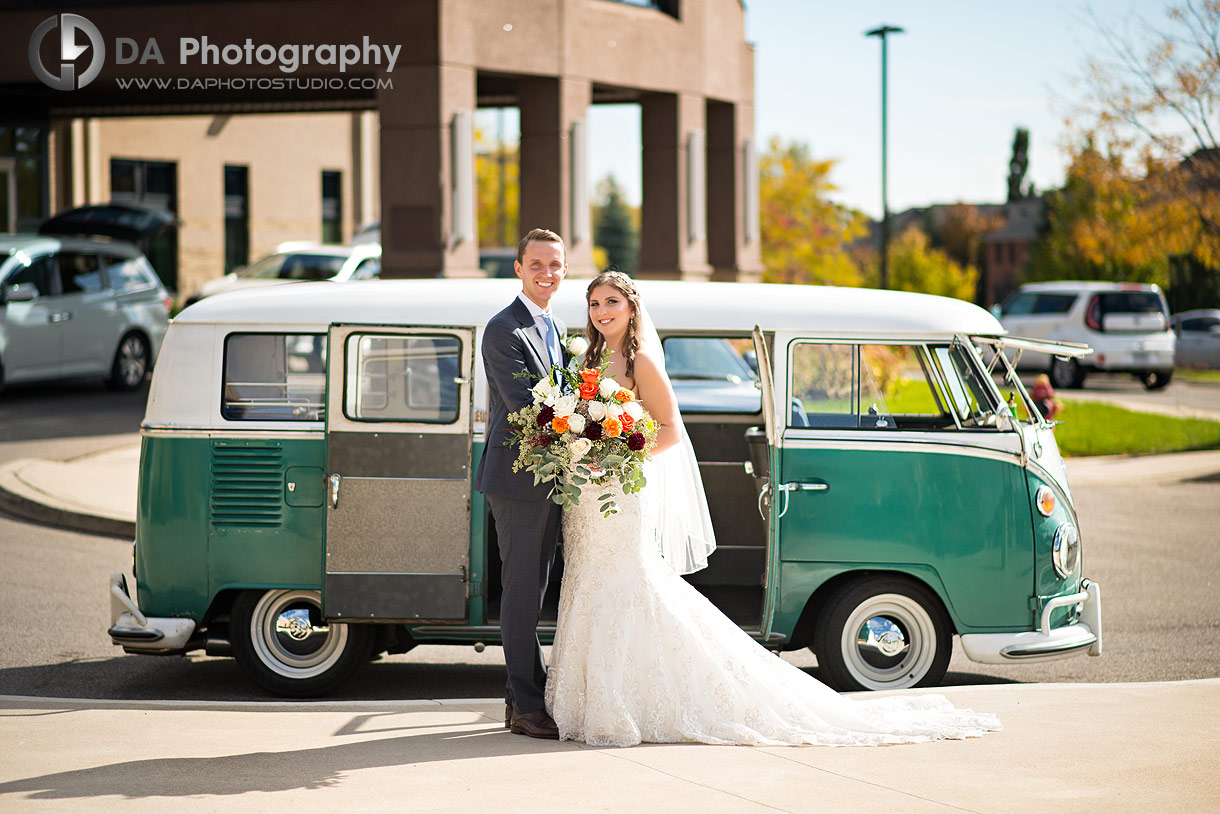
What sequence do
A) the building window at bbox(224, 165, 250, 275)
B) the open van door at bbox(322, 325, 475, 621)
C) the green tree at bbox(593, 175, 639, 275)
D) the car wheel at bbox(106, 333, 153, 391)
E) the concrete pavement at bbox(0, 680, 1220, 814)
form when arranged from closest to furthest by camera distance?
the concrete pavement at bbox(0, 680, 1220, 814)
the open van door at bbox(322, 325, 475, 621)
the car wheel at bbox(106, 333, 153, 391)
the building window at bbox(224, 165, 250, 275)
the green tree at bbox(593, 175, 639, 275)

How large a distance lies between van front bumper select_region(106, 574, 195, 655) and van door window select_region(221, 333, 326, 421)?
3.50 ft

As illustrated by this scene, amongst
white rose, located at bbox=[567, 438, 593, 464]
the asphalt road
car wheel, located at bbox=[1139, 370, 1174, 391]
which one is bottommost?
the asphalt road

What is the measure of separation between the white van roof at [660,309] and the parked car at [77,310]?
1239cm

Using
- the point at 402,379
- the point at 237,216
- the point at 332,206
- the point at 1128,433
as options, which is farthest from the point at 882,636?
the point at 332,206

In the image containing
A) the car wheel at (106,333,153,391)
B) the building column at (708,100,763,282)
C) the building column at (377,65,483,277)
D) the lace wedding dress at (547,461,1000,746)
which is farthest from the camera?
the building column at (708,100,763,282)

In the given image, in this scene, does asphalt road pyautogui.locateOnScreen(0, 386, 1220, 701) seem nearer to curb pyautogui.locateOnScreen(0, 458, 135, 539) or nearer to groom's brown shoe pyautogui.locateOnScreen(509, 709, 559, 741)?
curb pyautogui.locateOnScreen(0, 458, 135, 539)

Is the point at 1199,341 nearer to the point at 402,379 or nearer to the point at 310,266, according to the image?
the point at 310,266

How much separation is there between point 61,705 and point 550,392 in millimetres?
2878

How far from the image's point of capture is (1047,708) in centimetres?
623

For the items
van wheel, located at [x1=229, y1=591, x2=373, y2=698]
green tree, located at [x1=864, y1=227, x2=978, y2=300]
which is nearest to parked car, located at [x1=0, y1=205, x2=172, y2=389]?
van wheel, located at [x1=229, y1=591, x2=373, y2=698]

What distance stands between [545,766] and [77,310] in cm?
1560

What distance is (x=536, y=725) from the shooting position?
5.74 meters

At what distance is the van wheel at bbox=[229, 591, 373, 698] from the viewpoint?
7.10m

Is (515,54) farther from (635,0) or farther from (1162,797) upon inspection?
(1162,797)
